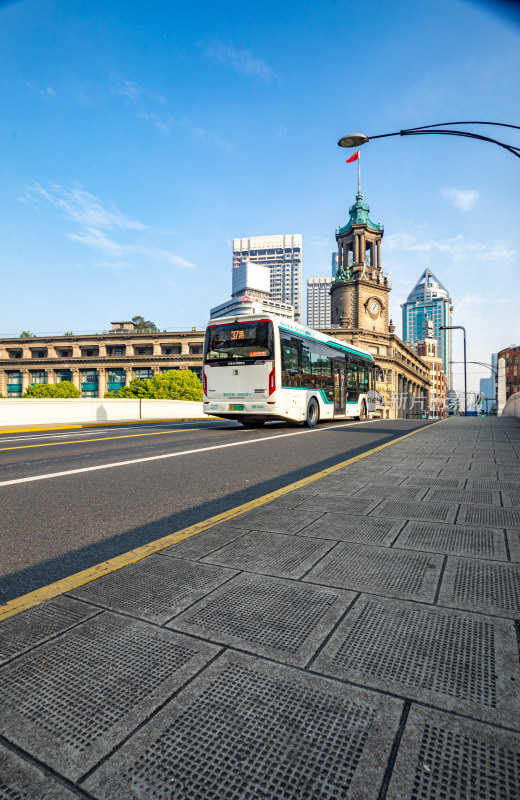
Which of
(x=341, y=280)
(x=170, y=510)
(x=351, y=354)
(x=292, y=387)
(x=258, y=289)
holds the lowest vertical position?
(x=170, y=510)

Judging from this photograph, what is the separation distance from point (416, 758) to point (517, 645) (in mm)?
851

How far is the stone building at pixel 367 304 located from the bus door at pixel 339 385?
6893cm

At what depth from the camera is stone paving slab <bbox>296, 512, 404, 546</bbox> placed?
3238mm

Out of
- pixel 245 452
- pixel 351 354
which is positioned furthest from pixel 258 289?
pixel 245 452

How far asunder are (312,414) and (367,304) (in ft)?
267

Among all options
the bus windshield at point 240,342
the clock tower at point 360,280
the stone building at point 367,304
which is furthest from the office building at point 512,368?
the bus windshield at point 240,342

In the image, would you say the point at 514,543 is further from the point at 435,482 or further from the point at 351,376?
the point at 351,376

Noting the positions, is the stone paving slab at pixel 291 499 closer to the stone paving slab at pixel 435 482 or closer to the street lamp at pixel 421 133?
the stone paving slab at pixel 435 482

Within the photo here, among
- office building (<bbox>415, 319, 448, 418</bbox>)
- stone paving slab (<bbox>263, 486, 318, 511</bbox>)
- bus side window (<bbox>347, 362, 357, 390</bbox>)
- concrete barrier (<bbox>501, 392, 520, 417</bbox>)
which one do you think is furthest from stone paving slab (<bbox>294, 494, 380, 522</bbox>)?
office building (<bbox>415, 319, 448, 418</bbox>)

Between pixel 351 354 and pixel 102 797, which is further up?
pixel 351 354

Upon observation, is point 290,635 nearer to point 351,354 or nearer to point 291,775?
point 291,775

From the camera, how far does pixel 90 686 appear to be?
5.39 feet

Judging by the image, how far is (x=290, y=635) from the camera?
1.94 meters

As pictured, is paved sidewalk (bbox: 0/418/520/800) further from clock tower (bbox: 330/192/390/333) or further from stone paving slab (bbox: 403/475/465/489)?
clock tower (bbox: 330/192/390/333)
